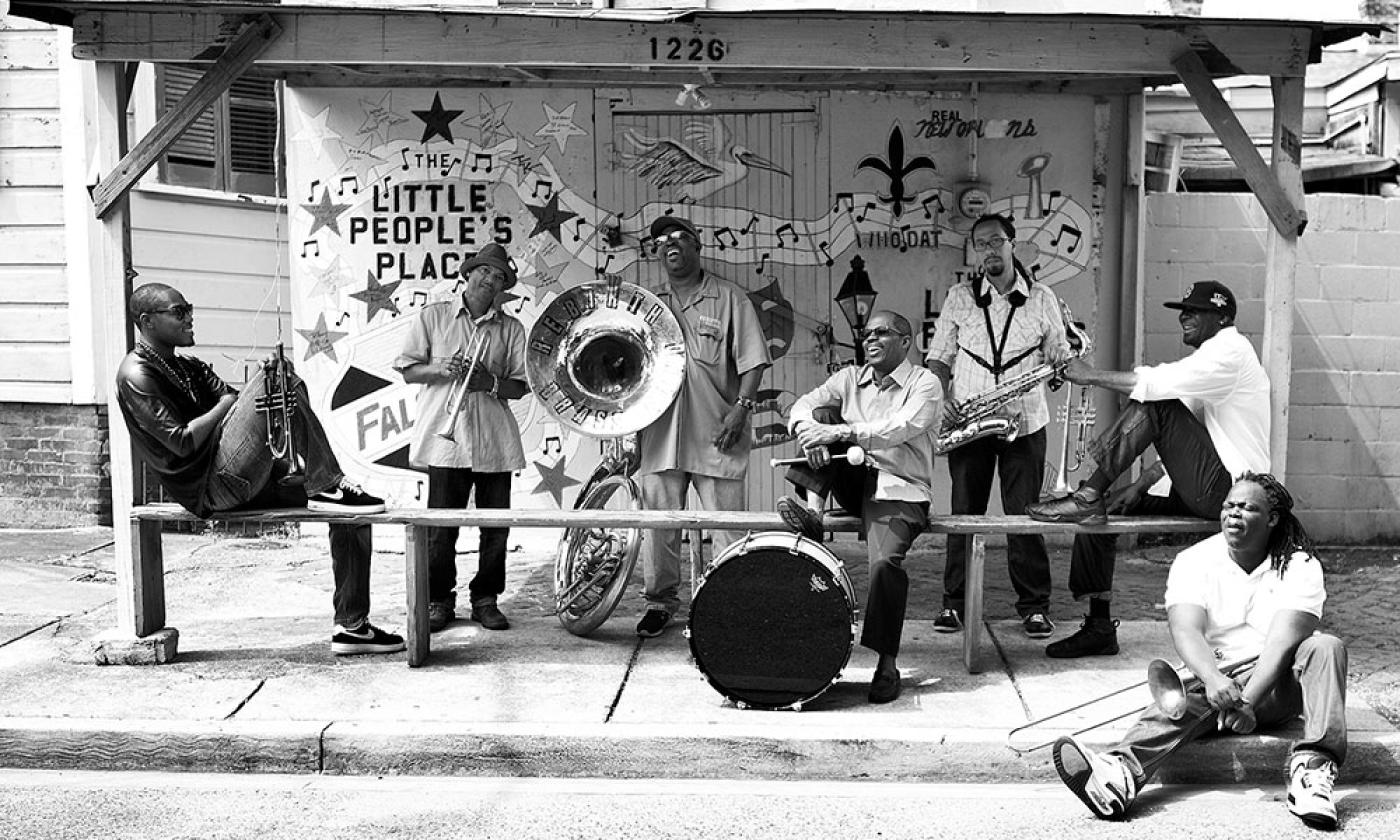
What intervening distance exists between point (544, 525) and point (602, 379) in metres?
0.88

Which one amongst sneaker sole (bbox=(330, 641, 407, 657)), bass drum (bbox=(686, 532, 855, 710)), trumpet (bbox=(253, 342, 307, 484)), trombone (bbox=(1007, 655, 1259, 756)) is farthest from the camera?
sneaker sole (bbox=(330, 641, 407, 657))

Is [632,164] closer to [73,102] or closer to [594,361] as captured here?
[594,361]

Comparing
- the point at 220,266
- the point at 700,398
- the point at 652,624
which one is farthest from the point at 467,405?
the point at 220,266

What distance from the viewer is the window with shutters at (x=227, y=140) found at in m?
10.8

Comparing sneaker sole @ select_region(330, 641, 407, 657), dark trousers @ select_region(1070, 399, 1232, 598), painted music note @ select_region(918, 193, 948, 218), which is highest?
painted music note @ select_region(918, 193, 948, 218)

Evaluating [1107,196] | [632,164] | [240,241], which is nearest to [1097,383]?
[1107,196]

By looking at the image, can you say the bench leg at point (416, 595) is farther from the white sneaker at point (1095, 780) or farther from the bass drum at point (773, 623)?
the white sneaker at point (1095, 780)

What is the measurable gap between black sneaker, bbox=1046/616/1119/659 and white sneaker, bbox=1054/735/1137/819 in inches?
68.7

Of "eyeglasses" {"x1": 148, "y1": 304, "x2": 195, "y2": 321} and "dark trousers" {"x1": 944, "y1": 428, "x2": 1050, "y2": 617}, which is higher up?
"eyeglasses" {"x1": 148, "y1": 304, "x2": 195, "y2": 321}

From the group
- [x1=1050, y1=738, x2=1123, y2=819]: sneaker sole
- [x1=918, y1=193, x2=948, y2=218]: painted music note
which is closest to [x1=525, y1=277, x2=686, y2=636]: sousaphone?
[x1=1050, y1=738, x2=1123, y2=819]: sneaker sole

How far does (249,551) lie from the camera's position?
9828 mm

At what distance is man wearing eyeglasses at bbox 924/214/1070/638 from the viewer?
293 inches

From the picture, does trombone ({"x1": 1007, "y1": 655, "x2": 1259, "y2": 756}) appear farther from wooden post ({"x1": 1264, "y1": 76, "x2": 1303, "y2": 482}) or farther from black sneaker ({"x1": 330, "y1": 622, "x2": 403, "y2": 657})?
black sneaker ({"x1": 330, "y1": 622, "x2": 403, "y2": 657})

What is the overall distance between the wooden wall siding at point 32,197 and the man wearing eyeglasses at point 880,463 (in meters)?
6.06
